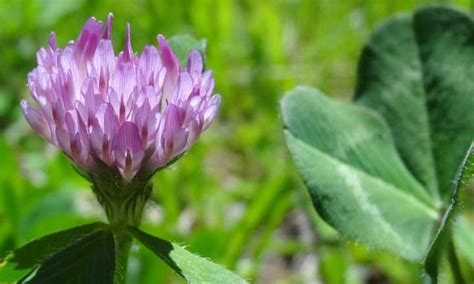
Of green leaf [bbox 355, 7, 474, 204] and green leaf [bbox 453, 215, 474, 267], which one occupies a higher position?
green leaf [bbox 355, 7, 474, 204]

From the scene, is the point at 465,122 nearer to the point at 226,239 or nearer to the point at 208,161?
the point at 226,239

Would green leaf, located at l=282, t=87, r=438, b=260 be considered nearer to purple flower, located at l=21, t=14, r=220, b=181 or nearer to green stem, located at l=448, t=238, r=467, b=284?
green stem, located at l=448, t=238, r=467, b=284

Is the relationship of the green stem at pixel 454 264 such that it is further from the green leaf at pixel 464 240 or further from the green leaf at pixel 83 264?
the green leaf at pixel 83 264

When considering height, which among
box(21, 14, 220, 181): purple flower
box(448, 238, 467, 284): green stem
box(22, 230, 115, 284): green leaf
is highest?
box(21, 14, 220, 181): purple flower

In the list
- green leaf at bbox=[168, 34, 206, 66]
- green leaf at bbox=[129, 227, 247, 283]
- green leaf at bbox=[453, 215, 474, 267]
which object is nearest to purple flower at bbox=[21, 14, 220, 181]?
green leaf at bbox=[129, 227, 247, 283]

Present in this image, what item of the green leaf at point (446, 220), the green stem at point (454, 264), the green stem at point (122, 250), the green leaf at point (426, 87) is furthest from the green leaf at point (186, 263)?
the green leaf at point (426, 87)
